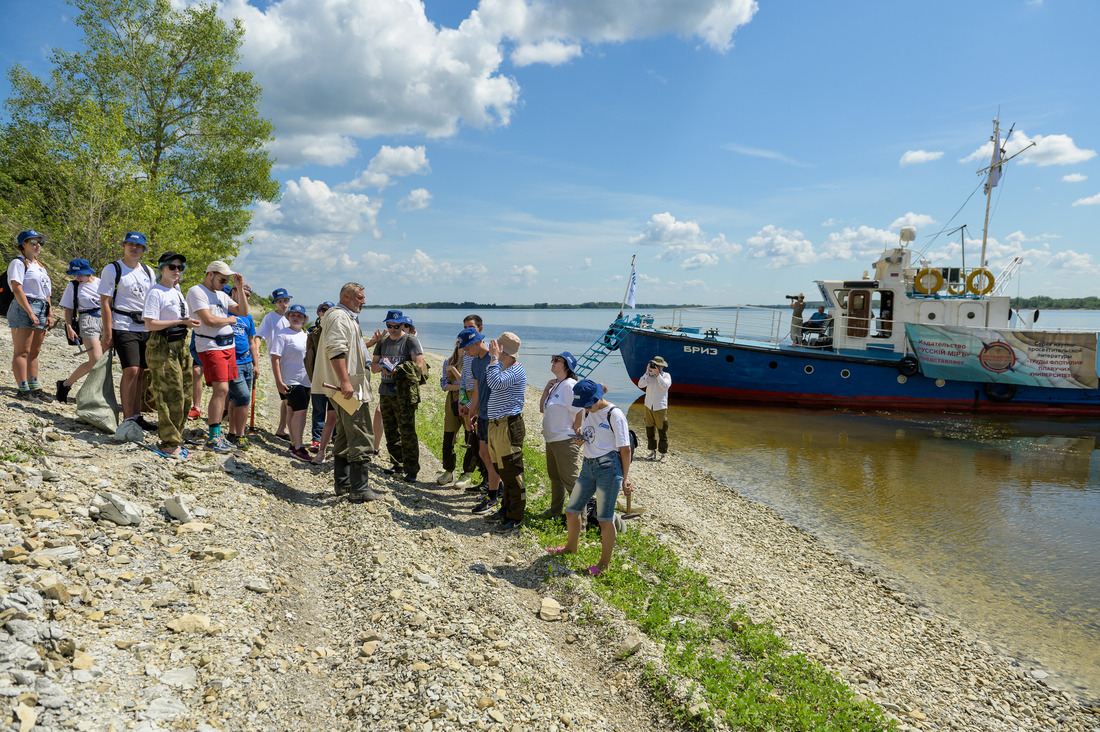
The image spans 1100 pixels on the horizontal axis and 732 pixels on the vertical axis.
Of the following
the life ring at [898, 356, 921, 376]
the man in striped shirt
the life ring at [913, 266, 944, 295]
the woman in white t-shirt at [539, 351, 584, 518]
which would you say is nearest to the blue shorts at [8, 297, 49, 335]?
the man in striped shirt

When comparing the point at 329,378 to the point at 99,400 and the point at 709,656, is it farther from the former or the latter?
the point at 709,656

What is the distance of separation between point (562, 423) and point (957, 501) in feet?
27.4

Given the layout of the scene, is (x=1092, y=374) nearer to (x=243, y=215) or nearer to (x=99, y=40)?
(x=243, y=215)

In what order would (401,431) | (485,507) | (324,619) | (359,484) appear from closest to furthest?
(324,619) → (359,484) → (485,507) → (401,431)

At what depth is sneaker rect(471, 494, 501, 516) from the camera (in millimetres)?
6500

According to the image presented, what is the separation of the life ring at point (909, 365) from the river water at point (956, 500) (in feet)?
4.85

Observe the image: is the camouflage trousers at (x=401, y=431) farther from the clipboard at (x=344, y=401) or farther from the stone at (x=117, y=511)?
the stone at (x=117, y=511)

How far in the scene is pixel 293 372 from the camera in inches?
283

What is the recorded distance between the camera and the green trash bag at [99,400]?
539 cm

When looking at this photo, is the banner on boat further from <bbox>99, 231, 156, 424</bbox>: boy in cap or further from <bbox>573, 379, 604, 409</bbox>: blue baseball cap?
<bbox>99, 231, 156, 424</bbox>: boy in cap

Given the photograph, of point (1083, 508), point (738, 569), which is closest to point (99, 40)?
point (738, 569)

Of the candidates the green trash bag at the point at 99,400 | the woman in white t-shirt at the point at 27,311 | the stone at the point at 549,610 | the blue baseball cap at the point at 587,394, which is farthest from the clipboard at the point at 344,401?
the woman in white t-shirt at the point at 27,311

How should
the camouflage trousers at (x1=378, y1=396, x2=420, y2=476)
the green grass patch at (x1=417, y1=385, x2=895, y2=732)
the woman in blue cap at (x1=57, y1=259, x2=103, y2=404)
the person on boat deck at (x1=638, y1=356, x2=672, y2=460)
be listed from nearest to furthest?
the green grass patch at (x1=417, y1=385, x2=895, y2=732)
the woman in blue cap at (x1=57, y1=259, x2=103, y2=404)
the camouflage trousers at (x1=378, y1=396, x2=420, y2=476)
the person on boat deck at (x1=638, y1=356, x2=672, y2=460)

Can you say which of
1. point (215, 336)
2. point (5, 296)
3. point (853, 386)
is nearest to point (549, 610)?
point (215, 336)
